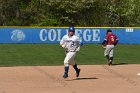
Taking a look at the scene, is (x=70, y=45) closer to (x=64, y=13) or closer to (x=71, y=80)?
(x=71, y=80)

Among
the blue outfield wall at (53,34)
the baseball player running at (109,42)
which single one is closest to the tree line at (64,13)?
the blue outfield wall at (53,34)

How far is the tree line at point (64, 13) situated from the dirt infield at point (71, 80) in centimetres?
2610

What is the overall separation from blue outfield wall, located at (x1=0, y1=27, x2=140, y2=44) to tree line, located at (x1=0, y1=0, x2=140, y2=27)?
9072 mm

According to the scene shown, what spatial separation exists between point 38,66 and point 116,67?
352cm

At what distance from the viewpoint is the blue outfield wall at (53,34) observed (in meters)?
35.0

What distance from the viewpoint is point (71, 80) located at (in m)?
15.6

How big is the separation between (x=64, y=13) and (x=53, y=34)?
1143cm

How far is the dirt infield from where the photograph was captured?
1354 centimetres

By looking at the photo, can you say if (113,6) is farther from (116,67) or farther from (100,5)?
(116,67)

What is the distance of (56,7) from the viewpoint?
4622cm

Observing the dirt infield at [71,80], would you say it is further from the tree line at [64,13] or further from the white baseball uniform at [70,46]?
the tree line at [64,13]

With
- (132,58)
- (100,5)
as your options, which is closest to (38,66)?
(132,58)

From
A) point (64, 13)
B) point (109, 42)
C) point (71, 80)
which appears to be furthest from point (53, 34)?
point (71, 80)

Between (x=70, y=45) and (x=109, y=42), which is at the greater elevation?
(x=70, y=45)
